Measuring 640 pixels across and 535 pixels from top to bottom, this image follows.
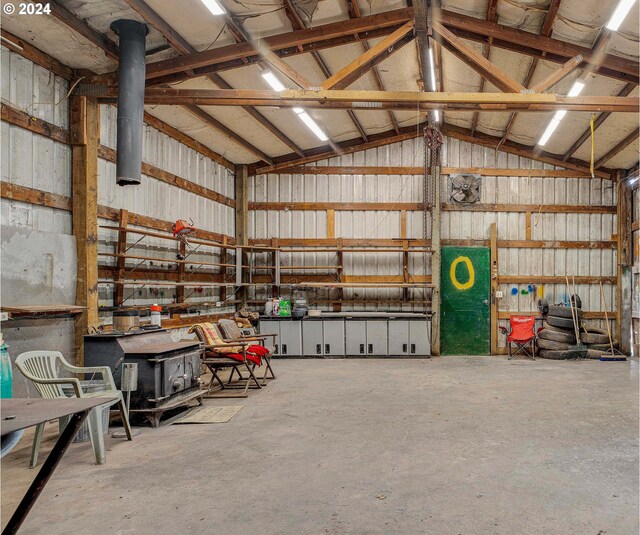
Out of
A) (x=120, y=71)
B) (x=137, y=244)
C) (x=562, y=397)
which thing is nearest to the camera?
(x=120, y=71)

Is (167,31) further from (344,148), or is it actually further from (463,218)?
(463,218)

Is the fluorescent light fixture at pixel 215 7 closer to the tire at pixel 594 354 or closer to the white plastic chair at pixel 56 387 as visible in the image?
the white plastic chair at pixel 56 387

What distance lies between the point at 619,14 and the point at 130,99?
16.1 feet

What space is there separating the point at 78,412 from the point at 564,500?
8.91ft

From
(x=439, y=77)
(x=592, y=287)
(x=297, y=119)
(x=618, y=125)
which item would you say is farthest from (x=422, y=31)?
(x=592, y=287)

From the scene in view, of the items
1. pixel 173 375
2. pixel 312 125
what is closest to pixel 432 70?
pixel 312 125

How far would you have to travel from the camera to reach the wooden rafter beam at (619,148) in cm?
709

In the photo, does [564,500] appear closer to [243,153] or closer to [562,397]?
[562,397]

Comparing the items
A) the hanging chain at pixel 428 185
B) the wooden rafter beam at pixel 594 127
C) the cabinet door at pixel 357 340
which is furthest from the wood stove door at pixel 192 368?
the wooden rafter beam at pixel 594 127

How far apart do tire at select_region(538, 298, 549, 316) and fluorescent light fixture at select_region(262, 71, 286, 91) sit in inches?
254

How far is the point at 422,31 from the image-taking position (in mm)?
4824

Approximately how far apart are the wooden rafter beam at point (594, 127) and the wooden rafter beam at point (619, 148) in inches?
20.7

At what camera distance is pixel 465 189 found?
9.02 meters

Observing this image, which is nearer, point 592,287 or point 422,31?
point 422,31
